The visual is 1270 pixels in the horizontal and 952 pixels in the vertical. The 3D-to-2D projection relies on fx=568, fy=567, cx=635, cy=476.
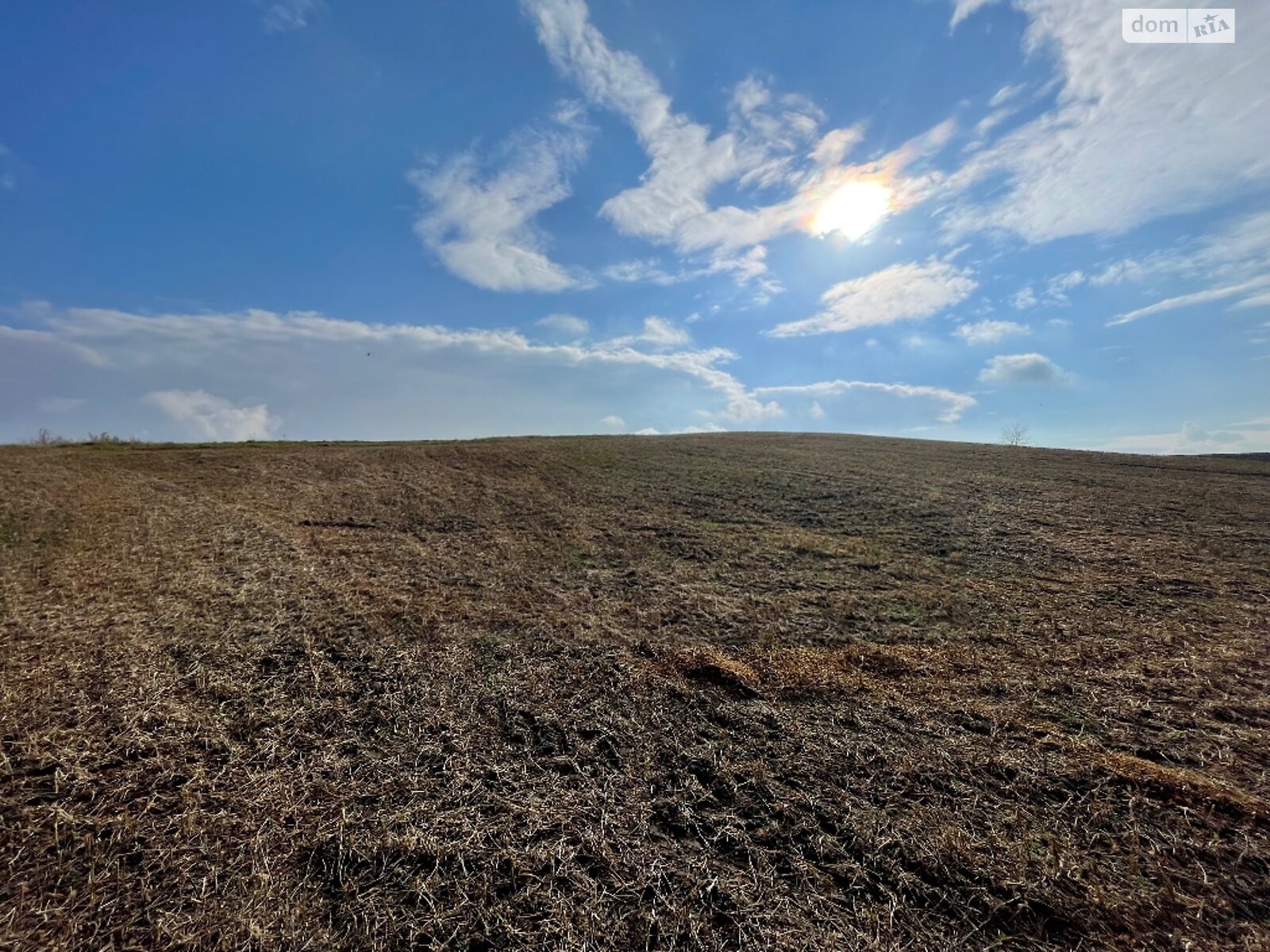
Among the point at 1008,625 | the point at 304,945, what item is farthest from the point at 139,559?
the point at 1008,625

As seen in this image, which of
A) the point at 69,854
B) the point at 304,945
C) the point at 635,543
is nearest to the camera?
the point at 304,945

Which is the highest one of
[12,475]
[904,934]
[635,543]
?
[12,475]

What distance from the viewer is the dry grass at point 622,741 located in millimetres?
3439

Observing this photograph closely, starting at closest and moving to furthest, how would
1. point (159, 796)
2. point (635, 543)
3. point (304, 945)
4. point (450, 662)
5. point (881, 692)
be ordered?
point (304, 945) < point (159, 796) < point (881, 692) < point (450, 662) < point (635, 543)

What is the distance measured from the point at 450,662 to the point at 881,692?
4.75 metres

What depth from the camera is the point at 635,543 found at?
11836 millimetres

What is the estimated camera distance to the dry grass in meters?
3.44

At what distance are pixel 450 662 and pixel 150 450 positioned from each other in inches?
855

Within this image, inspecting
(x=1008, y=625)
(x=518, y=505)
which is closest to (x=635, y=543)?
(x=518, y=505)

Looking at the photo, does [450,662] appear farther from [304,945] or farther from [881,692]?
[881,692]

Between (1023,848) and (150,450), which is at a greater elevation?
(150,450)

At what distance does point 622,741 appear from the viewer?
512cm

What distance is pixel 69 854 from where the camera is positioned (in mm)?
3725

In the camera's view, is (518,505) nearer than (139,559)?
No
